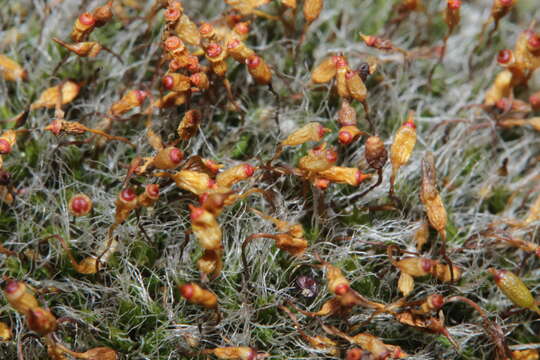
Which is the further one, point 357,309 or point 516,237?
point 516,237

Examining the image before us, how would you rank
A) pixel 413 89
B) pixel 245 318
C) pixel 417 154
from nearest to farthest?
1. pixel 245 318
2. pixel 417 154
3. pixel 413 89

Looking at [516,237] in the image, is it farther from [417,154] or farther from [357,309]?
[357,309]

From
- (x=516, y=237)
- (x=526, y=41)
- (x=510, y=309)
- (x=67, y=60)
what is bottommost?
(x=510, y=309)

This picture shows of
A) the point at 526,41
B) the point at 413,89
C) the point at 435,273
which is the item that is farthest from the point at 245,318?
the point at 526,41

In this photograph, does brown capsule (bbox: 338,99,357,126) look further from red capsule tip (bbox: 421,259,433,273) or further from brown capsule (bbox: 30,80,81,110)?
brown capsule (bbox: 30,80,81,110)

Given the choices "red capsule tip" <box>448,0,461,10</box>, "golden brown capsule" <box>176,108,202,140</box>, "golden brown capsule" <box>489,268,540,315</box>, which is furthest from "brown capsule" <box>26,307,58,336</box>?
"red capsule tip" <box>448,0,461,10</box>

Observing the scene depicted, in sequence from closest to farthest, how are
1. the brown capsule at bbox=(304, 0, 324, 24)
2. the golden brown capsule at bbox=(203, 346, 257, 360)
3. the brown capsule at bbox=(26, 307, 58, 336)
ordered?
the brown capsule at bbox=(26, 307, 58, 336)
the golden brown capsule at bbox=(203, 346, 257, 360)
the brown capsule at bbox=(304, 0, 324, 24)
